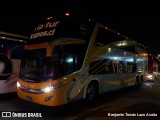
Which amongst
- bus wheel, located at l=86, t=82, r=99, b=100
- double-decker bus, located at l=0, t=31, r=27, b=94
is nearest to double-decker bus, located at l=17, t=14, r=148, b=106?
bus wheel, located at l=86, t=82, r=99, b=100

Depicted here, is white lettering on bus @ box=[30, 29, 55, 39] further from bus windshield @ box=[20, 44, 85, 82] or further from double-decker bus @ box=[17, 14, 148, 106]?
bus windshield @ box=[20, 44, 85, 82]

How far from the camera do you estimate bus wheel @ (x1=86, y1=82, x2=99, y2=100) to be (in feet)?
28.8

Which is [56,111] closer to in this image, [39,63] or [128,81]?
[39,63]

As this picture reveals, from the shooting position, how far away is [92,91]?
29.8 ft

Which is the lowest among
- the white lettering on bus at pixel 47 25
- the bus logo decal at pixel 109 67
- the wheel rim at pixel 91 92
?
the wheel rim at pixel 91 92

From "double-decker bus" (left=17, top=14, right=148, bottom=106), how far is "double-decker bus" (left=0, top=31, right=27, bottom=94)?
1876 millimetres

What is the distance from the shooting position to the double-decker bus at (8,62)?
9445 millimetres

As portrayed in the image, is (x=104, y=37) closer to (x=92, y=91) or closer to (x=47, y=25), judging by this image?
(x=92, y=91)

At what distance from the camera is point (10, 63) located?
9867mm

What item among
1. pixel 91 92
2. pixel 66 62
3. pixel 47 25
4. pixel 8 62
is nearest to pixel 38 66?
pixel 66 62

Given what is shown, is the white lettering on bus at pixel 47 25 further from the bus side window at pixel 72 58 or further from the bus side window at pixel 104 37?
the bus side window at pixel 104 37

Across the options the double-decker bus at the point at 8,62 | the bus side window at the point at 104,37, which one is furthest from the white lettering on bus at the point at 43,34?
the bus side window at the point at 104,37

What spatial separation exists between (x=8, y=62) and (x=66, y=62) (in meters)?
3.96

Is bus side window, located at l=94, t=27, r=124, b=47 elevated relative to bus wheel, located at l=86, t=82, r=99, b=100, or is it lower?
elevated
